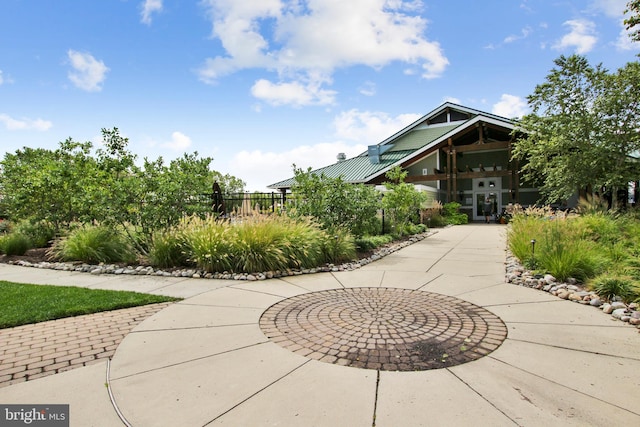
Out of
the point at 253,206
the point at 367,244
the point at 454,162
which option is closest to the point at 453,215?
the point at 454,162

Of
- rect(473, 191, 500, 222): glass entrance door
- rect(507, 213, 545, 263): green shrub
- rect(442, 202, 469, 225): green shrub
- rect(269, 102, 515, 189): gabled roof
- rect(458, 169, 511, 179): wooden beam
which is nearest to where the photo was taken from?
rect(507, 213, 545, 263): green shrub

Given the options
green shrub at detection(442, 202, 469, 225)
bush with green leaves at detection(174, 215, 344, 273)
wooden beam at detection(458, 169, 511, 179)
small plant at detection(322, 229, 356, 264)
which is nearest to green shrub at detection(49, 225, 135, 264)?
bush with green leaves at detection(174, 215, 344, 273)

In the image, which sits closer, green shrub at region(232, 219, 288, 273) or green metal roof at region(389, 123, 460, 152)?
green shrub at region(232, 219, 288, 273)

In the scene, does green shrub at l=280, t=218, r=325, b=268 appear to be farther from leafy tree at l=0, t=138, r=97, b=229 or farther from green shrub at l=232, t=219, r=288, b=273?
leafy tree at l=0, t=138, r=97, b=229

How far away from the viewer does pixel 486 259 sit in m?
7.95

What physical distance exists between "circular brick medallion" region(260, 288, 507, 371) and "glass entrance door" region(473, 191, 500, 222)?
1978cm

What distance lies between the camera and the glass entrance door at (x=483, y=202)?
22167 mm

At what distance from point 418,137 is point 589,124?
13877 millimetres

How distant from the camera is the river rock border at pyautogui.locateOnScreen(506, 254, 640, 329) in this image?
157 inches

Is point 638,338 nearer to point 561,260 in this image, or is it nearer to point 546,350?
point 546,350

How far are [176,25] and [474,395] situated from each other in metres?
11.0

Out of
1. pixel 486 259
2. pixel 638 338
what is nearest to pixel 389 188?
pixel 486 259

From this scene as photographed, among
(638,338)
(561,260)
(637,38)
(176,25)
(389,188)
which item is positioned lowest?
(638,338)
